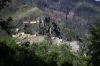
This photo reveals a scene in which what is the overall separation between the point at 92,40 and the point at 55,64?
2121cm

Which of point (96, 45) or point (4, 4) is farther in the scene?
point (96, 45)

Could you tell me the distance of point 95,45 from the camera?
142ft

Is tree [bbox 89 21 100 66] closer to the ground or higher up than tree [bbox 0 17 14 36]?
closer to the ground

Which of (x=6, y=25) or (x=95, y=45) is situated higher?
(x=6, y=25)

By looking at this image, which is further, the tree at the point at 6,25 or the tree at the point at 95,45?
the tree at the point at 95,45

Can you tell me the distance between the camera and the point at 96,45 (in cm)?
4325

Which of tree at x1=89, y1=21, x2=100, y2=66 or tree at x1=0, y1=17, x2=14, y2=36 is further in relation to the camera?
tree at x1=89, y1=21, x2=100, y2=66

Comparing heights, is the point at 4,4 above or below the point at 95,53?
above

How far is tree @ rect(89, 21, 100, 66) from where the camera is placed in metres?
43.1

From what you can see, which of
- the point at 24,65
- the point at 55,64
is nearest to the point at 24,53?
the point at 24,65

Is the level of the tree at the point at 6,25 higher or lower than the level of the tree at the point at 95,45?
higher

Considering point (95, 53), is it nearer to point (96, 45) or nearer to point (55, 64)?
point (96, 45)

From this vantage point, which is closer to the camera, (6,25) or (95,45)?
(6,25)

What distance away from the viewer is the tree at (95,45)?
43091mm
